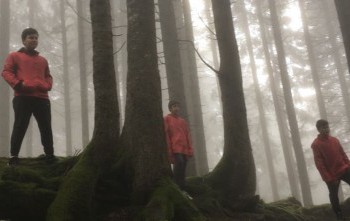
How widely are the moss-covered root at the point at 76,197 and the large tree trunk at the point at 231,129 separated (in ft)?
11.9

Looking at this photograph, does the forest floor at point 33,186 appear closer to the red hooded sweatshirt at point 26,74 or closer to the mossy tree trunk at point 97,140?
the mossy tree trunk at point 97,140

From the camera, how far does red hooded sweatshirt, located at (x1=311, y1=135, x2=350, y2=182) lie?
838cm

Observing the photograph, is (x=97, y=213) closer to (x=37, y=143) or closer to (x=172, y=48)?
(x=172, y=48)

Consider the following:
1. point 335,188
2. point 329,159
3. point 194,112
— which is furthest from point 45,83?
point 194,112

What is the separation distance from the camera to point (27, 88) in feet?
21.4

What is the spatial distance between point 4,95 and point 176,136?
12.3 meters

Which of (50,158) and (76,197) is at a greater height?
(50,158)

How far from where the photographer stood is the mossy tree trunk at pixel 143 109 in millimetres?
6070

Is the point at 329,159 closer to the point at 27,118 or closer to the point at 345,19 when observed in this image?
the point at 345,19

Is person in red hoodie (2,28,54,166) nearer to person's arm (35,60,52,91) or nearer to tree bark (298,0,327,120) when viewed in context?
person's arm (35,60,52,91)

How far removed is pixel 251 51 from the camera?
32094 millimetres

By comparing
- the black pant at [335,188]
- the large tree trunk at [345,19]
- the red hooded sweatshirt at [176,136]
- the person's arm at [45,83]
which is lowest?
the black pant at [335,188]

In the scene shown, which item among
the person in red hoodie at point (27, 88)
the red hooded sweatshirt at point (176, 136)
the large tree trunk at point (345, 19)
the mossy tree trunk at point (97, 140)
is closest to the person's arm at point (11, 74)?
the person in red hoodie at point (27, 88)

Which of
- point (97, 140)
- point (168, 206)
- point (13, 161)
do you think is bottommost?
point (168, 206)
